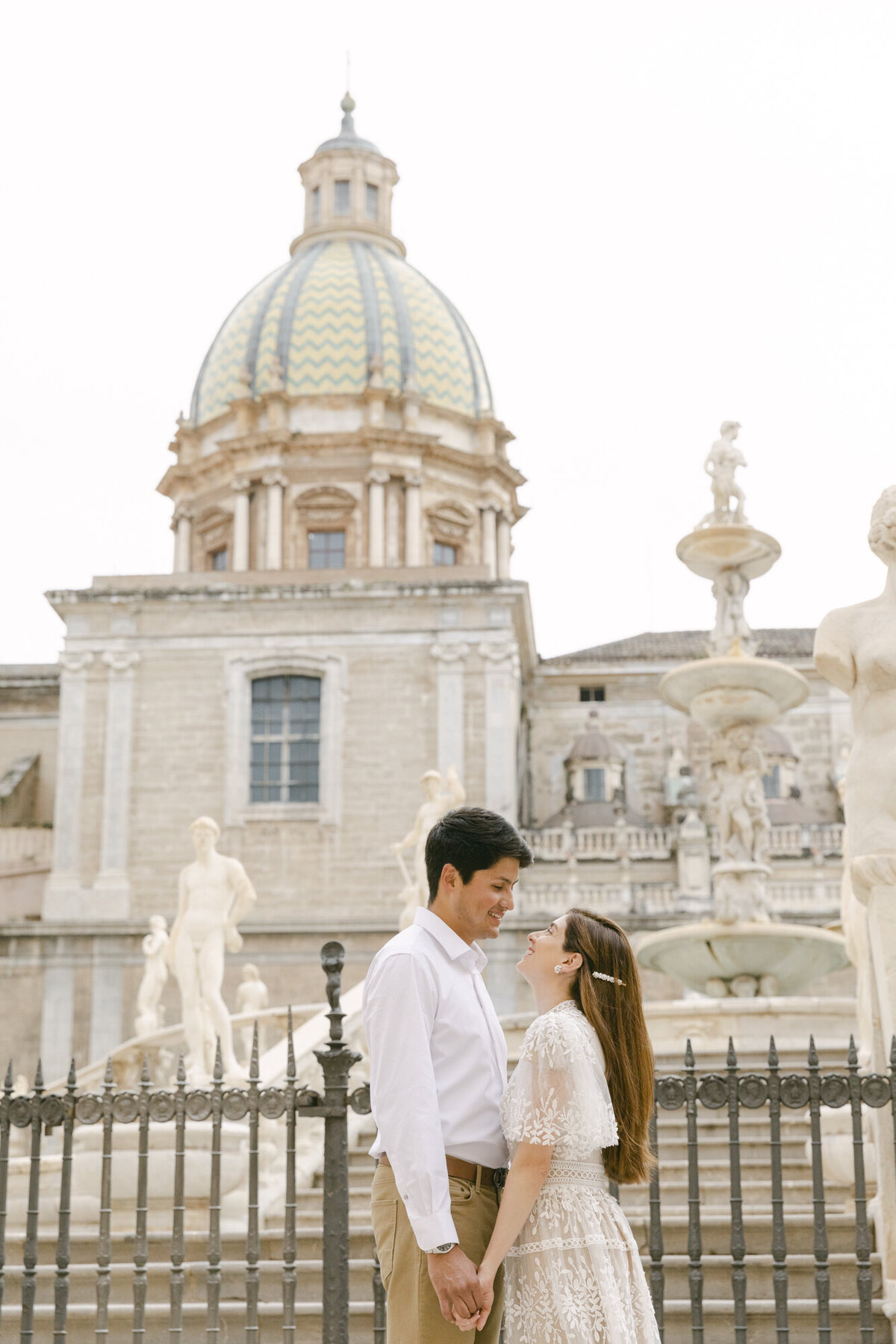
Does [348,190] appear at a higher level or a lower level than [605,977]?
higher

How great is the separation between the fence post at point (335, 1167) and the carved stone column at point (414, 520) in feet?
106

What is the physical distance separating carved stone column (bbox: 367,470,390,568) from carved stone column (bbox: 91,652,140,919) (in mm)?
7560

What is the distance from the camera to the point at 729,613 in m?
13.8

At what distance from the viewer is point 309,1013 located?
58.6 feet

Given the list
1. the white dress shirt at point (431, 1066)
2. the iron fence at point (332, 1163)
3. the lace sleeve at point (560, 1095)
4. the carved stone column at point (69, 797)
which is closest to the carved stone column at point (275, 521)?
the carved stone column at point (69, 797)

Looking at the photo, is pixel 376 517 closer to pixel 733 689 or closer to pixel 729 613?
pixel 729 613

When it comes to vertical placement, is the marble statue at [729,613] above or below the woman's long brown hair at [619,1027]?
above

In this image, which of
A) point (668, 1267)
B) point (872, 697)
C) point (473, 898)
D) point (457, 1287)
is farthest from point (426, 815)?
point (457, 1287)

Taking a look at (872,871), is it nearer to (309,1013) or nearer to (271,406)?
(309,1013)

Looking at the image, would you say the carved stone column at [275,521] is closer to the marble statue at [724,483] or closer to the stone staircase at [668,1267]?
the marble statue at [724,483]

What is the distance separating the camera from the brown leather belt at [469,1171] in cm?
368

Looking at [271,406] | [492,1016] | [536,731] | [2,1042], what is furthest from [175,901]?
[492,1016]

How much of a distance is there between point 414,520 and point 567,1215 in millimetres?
35151

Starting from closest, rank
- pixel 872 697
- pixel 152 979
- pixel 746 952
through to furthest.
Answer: pixel 872 697, pixel 746 952, pixel 152 979
